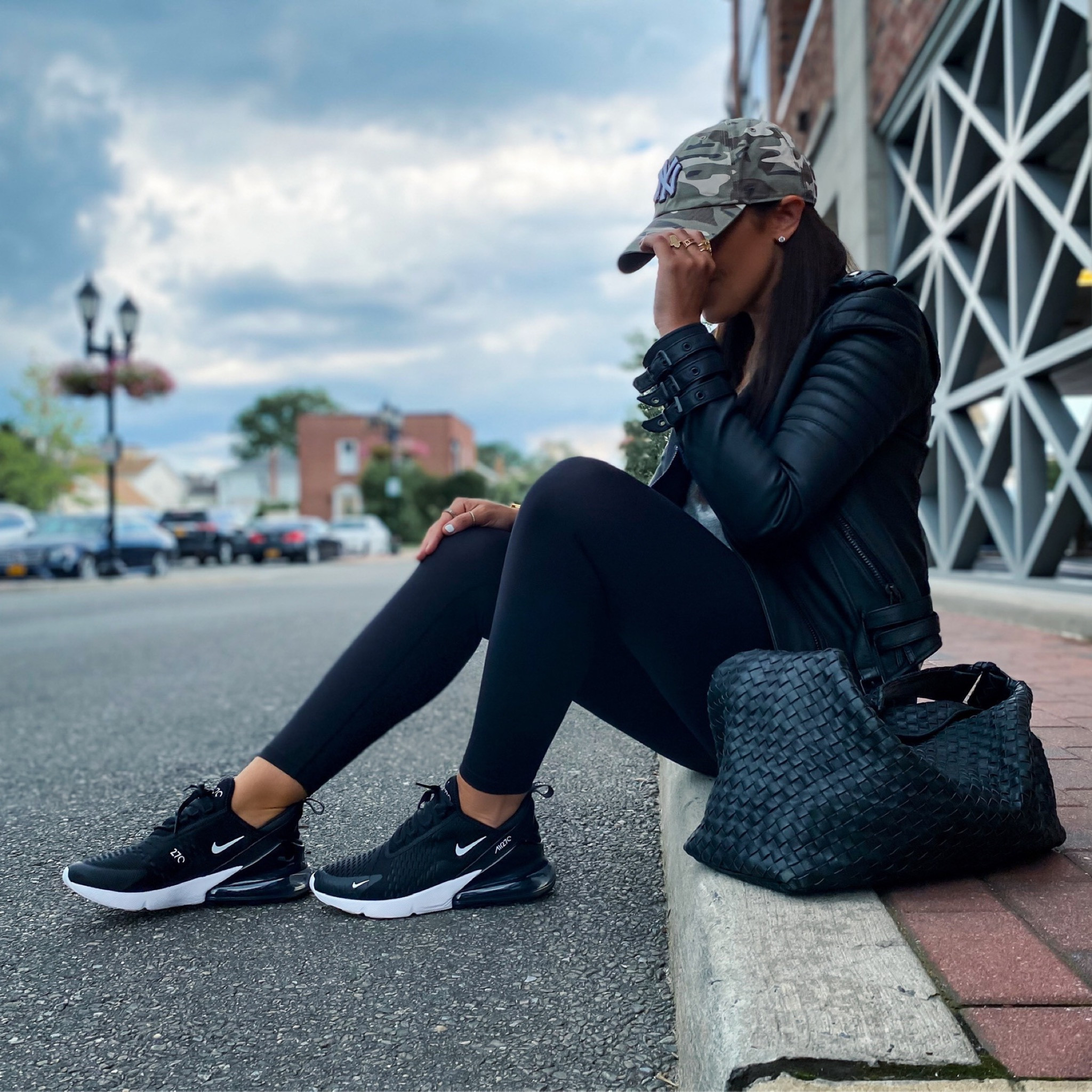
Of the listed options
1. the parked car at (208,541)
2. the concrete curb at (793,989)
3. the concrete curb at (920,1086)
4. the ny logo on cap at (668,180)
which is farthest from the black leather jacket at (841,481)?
the parked car at (208,541)

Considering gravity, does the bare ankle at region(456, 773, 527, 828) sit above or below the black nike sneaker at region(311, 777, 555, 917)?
above

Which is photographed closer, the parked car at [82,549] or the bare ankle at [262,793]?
the bare ankle at [262,793]

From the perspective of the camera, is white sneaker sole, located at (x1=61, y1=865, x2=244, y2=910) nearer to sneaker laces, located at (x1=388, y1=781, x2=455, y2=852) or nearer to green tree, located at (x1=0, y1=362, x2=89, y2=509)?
sneaker laces, located at (x1=388, y1=781, x2=455, y2=852)

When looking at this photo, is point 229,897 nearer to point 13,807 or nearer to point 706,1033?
point 706,1033

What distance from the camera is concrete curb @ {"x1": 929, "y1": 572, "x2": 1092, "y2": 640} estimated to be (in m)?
4.69

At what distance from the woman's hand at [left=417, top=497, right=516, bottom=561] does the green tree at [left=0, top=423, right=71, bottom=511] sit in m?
44.0

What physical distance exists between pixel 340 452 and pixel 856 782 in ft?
195

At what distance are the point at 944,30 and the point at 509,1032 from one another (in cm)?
733

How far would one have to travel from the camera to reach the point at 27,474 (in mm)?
41438

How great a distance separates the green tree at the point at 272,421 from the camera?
264 ft

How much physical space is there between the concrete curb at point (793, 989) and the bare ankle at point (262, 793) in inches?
30.0

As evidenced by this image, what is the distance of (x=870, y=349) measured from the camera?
62.0 inches

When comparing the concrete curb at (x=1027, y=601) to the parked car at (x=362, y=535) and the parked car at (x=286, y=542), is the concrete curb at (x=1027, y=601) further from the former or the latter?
the parked car at (x=362, y=535)

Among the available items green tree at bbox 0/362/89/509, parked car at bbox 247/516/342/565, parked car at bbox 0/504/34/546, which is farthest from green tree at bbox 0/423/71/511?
parked car at bbox 0/504/34/546
